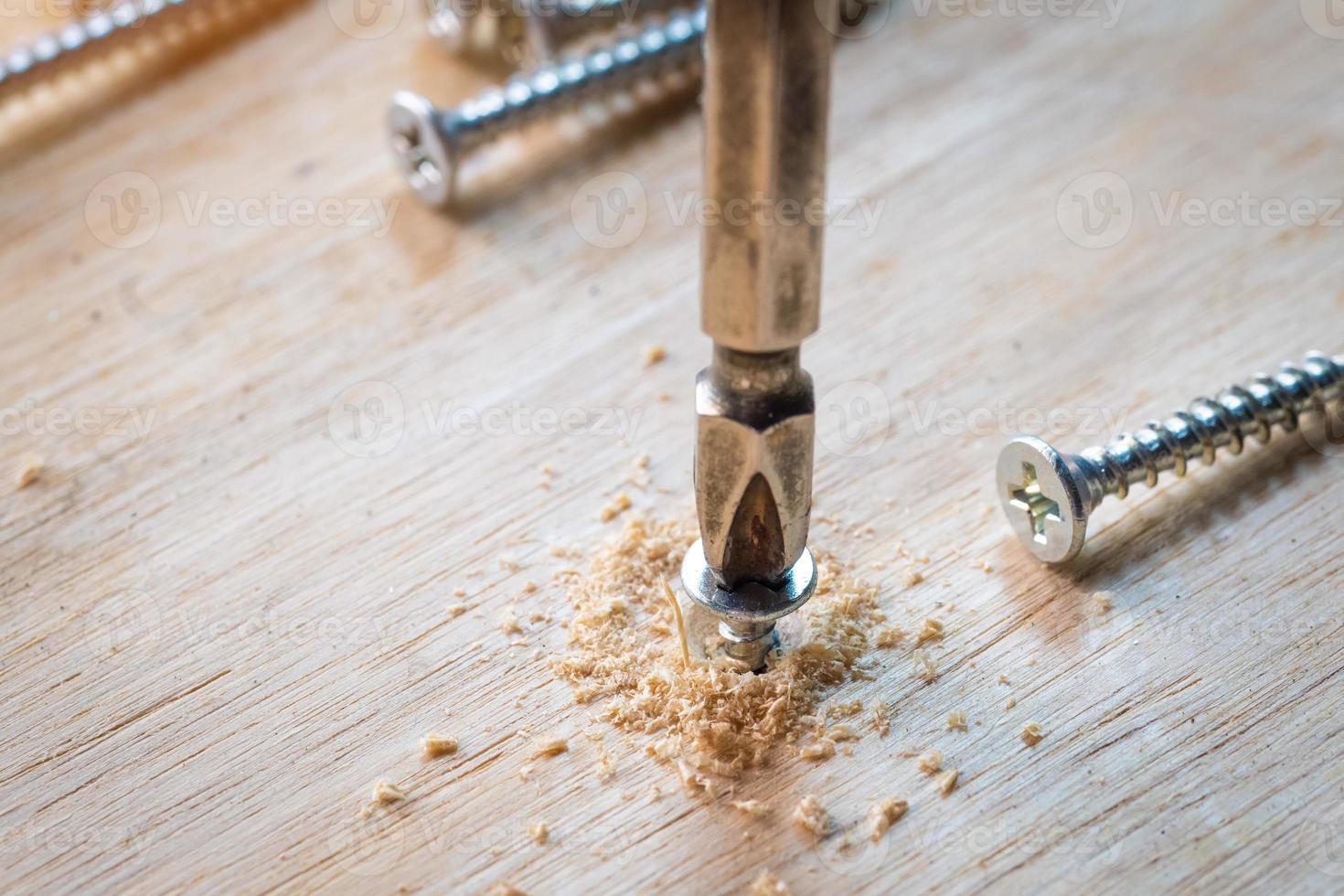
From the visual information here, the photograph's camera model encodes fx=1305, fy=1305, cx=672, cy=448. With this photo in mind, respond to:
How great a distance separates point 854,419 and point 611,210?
41 cm

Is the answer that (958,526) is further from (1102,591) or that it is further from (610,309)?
(610,309)

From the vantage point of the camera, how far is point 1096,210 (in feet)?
4.30

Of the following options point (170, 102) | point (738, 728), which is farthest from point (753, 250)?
point (170, 102)

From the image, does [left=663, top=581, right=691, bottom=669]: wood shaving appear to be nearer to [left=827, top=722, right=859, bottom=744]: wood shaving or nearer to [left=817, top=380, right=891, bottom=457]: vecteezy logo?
[left=827, top=722, right=859, bottom=744]: wood shaving

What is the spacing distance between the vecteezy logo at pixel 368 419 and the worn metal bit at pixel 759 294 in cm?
38

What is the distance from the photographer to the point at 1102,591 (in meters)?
0.94

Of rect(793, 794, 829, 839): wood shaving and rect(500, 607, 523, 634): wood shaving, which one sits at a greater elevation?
rect(500, 607, 523, 634): wood shaving
